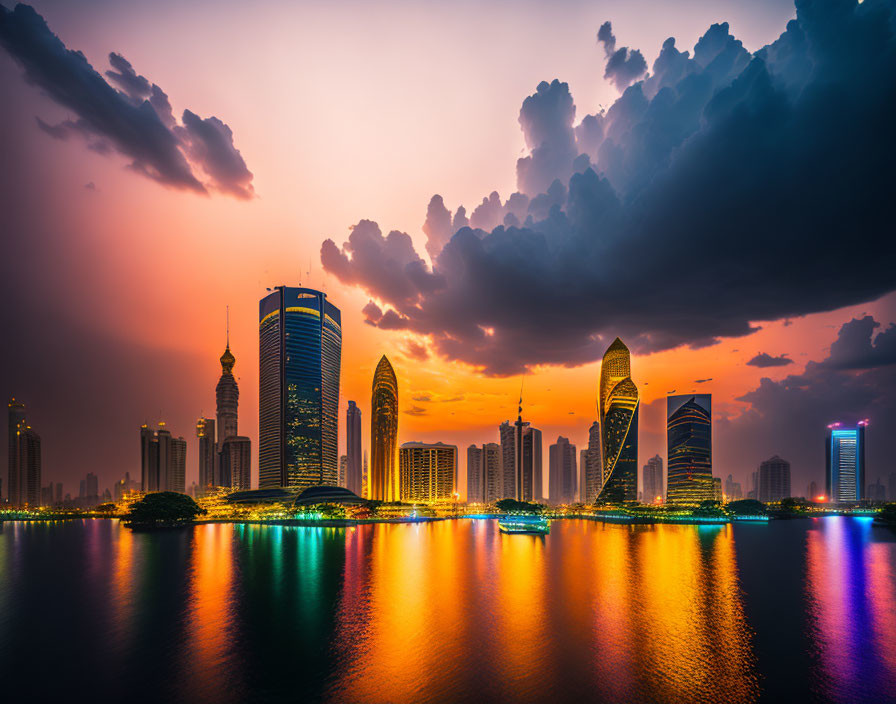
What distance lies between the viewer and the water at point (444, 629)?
47469 millimetres

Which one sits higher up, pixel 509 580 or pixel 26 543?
pixel 509 580

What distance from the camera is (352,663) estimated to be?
2069 inches

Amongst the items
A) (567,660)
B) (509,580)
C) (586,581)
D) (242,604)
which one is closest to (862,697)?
(567,660)

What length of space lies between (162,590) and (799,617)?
4294 inches

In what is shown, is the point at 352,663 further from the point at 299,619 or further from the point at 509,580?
the point at 509,580

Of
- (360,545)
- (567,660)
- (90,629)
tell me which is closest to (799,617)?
(567,660)

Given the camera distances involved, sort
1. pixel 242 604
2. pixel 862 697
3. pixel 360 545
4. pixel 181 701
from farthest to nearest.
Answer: pixel 360 545, pixel 242 604, pixel 862 697, pixel 181 701

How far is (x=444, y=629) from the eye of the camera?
6438cm

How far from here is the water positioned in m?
47.5

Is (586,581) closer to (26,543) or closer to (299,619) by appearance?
(299,619)

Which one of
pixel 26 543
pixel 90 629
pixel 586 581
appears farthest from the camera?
pixel 26 543

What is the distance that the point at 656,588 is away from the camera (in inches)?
3553

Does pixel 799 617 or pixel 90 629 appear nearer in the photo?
pixel 90 629

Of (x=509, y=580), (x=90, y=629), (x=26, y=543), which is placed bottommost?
(x=26, y=543)
